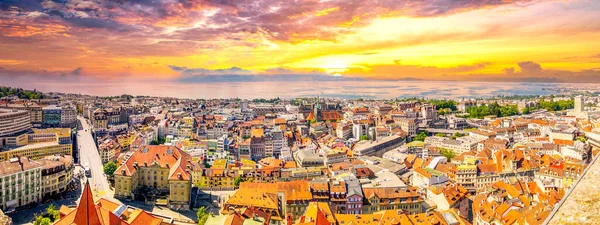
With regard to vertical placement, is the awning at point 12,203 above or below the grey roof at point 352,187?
below

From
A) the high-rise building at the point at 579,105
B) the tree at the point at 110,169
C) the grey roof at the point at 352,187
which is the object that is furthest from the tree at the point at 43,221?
the high-rise building at the point at 579,105

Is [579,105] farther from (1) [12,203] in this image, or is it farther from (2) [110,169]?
(1) [12,203]

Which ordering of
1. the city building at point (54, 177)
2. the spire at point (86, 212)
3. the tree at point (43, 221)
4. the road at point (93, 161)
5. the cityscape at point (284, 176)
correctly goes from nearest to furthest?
the spire at point (86, 212) → the tree at point (43, 221) → the cityscape at point (284, 176) → the city building at point (54, 177) → the road at point (93, 161)

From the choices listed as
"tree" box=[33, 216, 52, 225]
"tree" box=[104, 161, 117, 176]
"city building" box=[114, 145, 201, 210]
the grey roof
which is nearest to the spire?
"tree" box=[33, 216, 52, 225]

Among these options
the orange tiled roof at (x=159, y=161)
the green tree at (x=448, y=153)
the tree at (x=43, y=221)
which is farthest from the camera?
the green tree at (x=448, y=153)

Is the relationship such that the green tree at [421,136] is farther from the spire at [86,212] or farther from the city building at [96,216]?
the spire at [86,212]

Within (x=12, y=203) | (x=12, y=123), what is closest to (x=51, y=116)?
(x=12, y=123)

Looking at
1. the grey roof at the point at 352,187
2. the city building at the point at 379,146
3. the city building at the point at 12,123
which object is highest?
the city building at the point at 12,123
